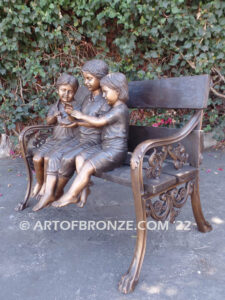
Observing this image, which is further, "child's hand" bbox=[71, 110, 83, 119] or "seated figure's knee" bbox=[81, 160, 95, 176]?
"child's hand" bbox=[71, 110, 83, 119]

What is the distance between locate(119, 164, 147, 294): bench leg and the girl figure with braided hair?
615mm

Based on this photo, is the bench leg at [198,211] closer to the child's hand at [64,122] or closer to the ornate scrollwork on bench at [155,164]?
the ornate scrollwork on bench at [155,164]

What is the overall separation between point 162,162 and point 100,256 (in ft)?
2.82

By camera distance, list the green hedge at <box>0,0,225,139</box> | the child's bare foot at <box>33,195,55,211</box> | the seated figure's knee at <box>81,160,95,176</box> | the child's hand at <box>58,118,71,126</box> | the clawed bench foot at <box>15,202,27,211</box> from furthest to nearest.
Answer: the green hedge at <box>0,0,225,139</box>, the clawed bench foot at <box>15,202,27,211</box>, the child's hand at <box>58,118,71,126</box>, the child's bare foot at <box>33,195,55,211</box>, the seated figure's knee at <box>81,160,95,176</box>

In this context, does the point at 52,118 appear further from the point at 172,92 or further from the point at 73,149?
the point at 172,92

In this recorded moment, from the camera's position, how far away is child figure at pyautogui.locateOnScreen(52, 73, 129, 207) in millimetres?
1810

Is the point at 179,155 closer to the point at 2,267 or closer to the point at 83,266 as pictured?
the point at 83,266

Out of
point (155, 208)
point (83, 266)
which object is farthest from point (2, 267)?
point (155, 208)

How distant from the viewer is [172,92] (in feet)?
7.32

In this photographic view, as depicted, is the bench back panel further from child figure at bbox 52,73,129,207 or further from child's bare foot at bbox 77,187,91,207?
child's bare foot at bbox 77,187,91,207

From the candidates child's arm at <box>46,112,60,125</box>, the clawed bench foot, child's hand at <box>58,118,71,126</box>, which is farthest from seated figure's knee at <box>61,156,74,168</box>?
the clawed bench foot

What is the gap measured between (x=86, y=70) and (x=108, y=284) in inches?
61.7

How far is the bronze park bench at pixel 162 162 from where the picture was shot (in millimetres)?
1645

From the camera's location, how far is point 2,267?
6.04ft
